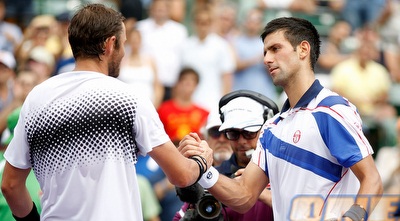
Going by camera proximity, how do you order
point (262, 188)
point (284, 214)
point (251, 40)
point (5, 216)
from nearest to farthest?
point (284, 214), point (262, 188), point (5, 216), point (251, 40)

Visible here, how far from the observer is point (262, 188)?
18.3ft

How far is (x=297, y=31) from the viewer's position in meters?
5.40

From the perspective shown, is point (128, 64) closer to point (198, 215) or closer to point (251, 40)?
point (251, 40)

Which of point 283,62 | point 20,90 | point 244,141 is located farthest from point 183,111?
point 283,62

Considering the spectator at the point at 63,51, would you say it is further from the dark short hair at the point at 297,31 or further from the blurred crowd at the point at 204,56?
the dark short hair at the point at 297,31

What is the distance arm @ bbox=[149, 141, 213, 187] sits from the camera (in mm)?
4797

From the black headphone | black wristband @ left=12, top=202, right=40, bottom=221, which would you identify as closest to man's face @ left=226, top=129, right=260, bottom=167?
the black headphone

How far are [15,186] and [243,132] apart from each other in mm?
1688

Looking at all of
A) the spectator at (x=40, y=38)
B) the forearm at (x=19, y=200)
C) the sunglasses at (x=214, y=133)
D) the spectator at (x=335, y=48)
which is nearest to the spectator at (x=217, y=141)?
the sunglasses at (x=214, y=133)

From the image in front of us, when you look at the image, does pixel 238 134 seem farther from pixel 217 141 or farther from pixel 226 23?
pixel 226 23

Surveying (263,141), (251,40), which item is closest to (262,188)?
(263,141)

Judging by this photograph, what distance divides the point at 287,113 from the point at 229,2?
31.7ft

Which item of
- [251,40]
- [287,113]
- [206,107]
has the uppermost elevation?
[287,113]

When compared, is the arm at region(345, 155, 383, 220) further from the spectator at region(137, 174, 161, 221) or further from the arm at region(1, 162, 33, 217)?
the spectator at region(137, 174, 161, 221)
